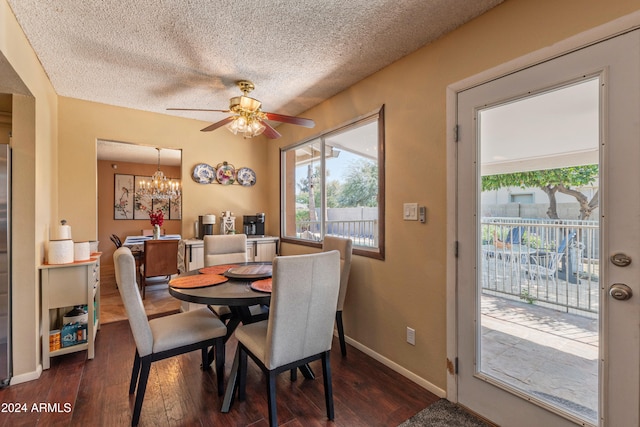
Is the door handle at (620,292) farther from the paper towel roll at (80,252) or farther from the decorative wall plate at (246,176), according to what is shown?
the decorative wall plate at (246,176)

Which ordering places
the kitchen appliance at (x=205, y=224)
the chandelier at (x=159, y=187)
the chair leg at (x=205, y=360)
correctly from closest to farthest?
the chair leg at (x=205, y=360) → the kitchen appliance at (x=205, y=224) → the chandelier at (x=159, y=187)

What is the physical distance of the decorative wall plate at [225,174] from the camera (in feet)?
13.4

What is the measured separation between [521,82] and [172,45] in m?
2.35

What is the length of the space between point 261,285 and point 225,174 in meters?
→ 2.54

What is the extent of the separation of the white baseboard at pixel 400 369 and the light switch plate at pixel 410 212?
3.87 ft

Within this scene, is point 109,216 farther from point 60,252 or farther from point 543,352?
point 543,352

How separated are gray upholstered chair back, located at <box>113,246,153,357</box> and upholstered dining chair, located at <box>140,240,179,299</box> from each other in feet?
8.82

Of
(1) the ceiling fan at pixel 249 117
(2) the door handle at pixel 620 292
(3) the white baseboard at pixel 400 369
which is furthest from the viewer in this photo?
(1) the ceiling fan at pixel 249 117

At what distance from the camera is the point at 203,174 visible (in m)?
3.95

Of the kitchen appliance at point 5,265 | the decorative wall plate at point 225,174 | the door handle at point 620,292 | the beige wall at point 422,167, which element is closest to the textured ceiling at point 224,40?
the beige wall at point 422,167

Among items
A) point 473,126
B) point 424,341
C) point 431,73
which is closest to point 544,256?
point 473,126

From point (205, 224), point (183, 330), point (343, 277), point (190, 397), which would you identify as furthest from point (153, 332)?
point (205, 224)

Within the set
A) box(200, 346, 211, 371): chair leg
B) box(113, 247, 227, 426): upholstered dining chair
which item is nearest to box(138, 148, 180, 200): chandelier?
box(200, 346, 211, 371): chair leg

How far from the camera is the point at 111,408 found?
186cm
